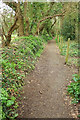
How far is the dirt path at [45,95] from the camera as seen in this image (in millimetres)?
3693

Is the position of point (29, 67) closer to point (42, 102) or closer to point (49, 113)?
point (42, 102)

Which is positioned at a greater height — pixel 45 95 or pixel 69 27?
pixel 69 27

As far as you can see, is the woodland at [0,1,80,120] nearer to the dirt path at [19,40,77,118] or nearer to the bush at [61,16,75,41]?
the bush at [61,16,75,41]

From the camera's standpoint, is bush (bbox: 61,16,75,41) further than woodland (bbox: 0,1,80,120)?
Yes

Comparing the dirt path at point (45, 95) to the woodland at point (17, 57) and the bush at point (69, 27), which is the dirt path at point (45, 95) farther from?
the bush at point (69, 27)

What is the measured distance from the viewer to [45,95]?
4.64 meters

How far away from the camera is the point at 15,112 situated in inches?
137

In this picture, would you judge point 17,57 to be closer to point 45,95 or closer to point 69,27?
point 45,95

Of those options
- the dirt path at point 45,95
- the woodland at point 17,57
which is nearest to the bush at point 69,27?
the woodland at point 17,57

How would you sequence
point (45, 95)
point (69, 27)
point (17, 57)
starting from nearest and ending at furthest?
1. point (45, 95)
2. point (17, 57)
3. point (69, 27)

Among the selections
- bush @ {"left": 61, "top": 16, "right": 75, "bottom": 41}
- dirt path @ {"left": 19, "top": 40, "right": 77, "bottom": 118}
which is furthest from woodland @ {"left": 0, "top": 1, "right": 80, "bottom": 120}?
dirt path @ {"left": 19, "top": 40, "right": 77, "bottom": 118}

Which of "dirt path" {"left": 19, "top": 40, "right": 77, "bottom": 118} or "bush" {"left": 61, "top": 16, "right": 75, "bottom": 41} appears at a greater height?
"bush" {"left": 61, "top": 16, "right": 75, "bottom": 41}

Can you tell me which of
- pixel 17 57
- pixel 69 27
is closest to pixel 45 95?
pixel 17 57

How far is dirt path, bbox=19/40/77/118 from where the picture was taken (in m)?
3.69
